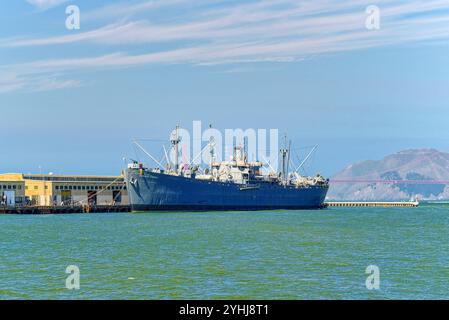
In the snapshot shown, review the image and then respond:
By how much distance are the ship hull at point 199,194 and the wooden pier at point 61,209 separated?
11.0 metres

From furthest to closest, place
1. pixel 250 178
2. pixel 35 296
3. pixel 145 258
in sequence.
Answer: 1. pixel 250 178
2. pixel 145 258
3. pixel 35 296

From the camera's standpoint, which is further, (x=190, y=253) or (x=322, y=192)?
(x=322, y=192)

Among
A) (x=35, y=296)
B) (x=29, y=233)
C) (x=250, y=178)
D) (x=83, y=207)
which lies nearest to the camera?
(x=35, y=296)

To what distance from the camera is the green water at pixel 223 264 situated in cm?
3078

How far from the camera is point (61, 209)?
115 metres

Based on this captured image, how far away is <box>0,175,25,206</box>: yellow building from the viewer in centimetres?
12088

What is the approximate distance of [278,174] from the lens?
14250 cm

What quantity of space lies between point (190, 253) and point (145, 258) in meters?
3.65

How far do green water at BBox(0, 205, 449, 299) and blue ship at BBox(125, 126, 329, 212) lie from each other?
45.4 metres

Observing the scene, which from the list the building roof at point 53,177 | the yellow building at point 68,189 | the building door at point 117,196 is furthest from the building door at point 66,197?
the building door at point 117,196

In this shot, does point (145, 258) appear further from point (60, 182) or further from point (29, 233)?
point (60, 182)

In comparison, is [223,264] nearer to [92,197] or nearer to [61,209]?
[61,209]

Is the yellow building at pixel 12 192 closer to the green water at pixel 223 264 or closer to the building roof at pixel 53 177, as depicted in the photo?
the building roof at pixel 53 177
